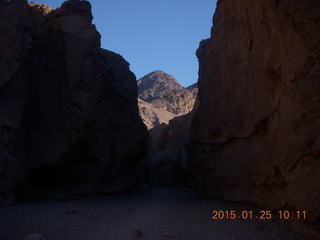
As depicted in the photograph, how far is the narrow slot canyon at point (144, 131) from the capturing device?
482cm

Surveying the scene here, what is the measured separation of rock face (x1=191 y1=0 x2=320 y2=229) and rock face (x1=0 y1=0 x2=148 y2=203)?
3.43 m

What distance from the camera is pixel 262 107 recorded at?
285 inches

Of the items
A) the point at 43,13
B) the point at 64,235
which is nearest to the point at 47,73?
the point at 43,13

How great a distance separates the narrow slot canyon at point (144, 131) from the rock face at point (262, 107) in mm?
27

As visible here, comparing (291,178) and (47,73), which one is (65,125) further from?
(291,178)

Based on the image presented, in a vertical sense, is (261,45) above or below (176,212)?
above

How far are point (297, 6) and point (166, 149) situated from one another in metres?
22.4

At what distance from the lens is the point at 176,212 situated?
749 centimetres

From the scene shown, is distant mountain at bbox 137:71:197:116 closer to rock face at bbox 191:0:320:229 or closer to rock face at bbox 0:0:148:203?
rock face at bbox 0:0:148:203

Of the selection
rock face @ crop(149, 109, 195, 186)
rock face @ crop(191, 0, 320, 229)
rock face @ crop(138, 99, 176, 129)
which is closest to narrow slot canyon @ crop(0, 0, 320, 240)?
rock face @ crop(191, 0, 320, 229)

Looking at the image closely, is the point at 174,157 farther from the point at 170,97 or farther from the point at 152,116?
the point at 170,97

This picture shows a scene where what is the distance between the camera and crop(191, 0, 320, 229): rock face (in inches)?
179
